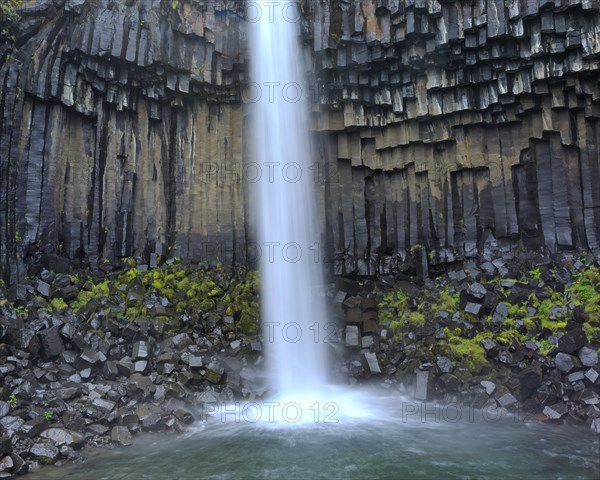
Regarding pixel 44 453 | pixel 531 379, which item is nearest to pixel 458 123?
pixel 531 379

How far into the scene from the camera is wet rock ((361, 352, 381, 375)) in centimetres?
1292

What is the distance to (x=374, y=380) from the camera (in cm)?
1288

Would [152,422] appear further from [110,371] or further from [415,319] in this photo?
[415,319]

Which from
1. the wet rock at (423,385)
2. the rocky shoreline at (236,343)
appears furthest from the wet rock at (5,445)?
the wet rock at (423,385)

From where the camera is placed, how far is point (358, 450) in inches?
342

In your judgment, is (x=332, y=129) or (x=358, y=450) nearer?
(x=358, y=450)

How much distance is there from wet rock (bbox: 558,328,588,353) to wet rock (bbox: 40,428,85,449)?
9.69m

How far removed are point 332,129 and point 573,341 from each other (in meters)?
9.50

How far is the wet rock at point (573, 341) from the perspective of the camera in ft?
36.2

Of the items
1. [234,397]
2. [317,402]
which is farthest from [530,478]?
[234,397]

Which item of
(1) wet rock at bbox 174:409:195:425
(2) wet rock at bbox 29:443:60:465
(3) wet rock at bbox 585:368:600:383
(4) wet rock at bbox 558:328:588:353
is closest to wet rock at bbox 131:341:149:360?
Result: (1) wet rock at bbox 174:409:195:425

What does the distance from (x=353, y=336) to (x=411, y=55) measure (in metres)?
8.45

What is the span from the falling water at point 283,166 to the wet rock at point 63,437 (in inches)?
278

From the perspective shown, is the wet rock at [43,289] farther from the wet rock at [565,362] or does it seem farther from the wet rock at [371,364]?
the wet rock at [565,362]
